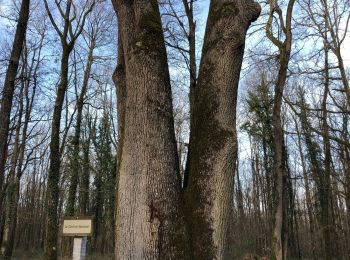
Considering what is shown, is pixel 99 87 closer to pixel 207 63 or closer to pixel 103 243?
pixel 103 243

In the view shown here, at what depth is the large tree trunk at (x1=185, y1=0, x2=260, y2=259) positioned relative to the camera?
3768 millimetres

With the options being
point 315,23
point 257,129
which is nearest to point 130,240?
point 315,23

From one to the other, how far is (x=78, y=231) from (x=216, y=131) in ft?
12.0

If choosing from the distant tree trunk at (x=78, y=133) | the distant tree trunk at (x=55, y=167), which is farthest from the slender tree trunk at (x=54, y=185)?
the distant tree trunk at (x=78, y=133)

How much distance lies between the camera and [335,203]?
3638 centimetres

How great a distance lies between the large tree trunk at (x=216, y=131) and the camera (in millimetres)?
3768

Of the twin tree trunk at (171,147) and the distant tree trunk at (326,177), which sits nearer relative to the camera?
the twin tree trunk at (171,147)


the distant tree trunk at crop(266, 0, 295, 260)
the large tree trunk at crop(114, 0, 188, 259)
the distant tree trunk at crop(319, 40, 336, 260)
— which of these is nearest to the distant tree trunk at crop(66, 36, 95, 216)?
the distant tree trunk at crop(266, 0, 295, 260)

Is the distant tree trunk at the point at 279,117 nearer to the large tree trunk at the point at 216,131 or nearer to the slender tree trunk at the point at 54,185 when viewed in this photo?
the slender tree trunk at the point at 54,185

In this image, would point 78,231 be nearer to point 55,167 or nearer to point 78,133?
point 55,167

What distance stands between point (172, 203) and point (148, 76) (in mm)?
1365

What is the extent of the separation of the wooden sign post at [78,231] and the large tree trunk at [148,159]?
2888 mm

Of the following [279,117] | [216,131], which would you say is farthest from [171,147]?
[279,117]

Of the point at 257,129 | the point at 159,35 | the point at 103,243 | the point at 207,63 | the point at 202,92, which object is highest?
the point at 257,129
